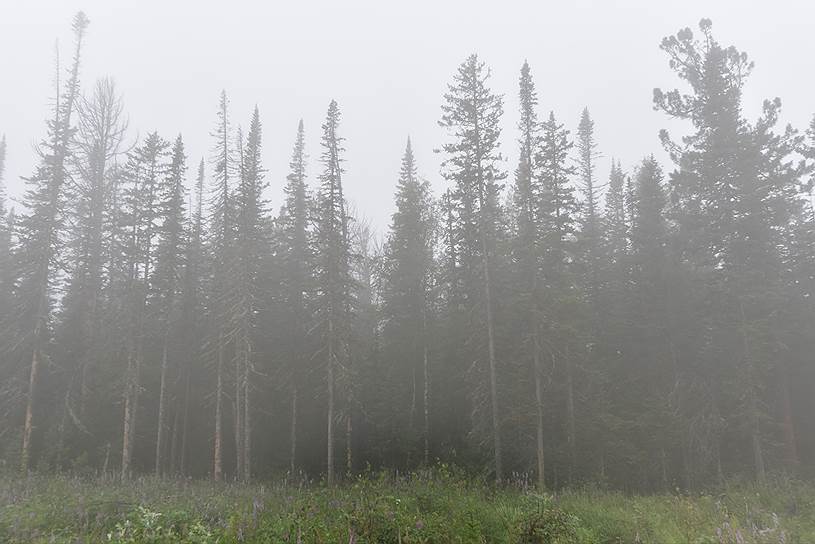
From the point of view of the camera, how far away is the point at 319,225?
25.7 m

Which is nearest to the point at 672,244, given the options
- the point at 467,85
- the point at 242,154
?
the point at 467,85

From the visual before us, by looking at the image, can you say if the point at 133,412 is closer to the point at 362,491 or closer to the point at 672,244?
the point at 362,491

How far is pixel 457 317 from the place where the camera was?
27.5m

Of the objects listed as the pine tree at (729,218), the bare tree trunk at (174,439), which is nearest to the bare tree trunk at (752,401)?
the pine tree at (729,218)

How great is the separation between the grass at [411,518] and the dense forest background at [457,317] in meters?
7.60

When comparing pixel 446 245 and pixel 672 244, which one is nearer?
pixel 672 244

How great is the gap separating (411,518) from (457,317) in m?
17.9

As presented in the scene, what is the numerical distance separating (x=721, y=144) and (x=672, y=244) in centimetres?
494

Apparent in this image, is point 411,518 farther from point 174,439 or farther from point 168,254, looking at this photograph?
point 174,439

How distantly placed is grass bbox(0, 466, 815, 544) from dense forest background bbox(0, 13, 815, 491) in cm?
760

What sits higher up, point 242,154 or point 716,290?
point 242,154

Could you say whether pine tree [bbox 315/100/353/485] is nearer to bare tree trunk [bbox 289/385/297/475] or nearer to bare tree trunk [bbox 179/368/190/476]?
bare tree trunk [bbox 289/385/297/475]

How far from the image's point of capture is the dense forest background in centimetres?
2050

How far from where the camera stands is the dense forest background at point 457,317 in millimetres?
20500
